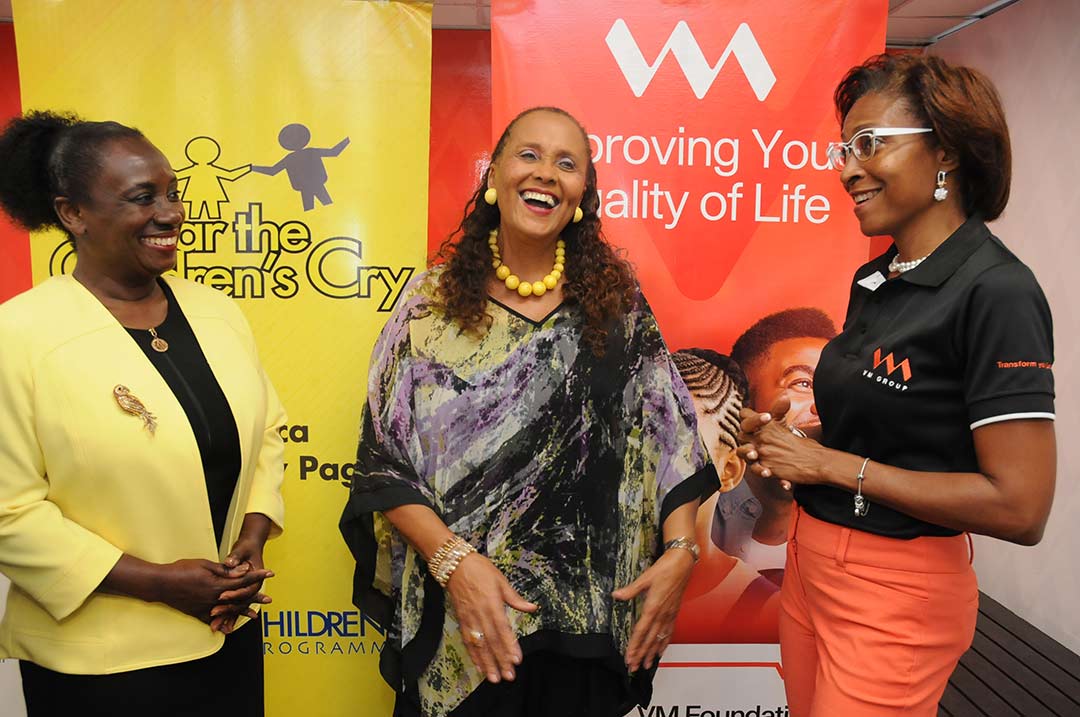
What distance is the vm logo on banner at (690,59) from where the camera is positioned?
2.38m

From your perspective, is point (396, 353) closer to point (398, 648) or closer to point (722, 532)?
point (398, 648)

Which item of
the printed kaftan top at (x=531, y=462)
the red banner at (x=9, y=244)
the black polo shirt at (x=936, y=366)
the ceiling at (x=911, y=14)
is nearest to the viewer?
the black polo shirt at (x=936, y=366)

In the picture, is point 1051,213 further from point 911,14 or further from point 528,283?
point 528,283

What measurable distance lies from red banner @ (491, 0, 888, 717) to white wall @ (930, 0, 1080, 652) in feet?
6.68

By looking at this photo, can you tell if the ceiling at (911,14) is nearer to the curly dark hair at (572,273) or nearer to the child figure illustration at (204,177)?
the child figure illustration at (204,177)

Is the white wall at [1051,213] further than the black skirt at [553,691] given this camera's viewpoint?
Yes

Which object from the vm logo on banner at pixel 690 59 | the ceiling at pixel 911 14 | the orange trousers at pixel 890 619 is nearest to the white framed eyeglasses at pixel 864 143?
the orange trousers at pixel 890 619

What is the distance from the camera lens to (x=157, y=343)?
1.53 metres

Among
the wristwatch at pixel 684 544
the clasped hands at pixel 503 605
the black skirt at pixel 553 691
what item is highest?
the wristwatch at pixel 684 544

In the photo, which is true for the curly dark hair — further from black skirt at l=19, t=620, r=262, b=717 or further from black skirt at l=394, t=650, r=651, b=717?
black skirt at l=19, t=620, r=262, b=717

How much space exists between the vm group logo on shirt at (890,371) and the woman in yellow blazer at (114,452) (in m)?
1.34

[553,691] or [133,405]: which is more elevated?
[133,405]

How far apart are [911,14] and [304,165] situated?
11.6 feet

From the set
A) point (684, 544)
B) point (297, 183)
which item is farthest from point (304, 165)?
point (684, 544)
